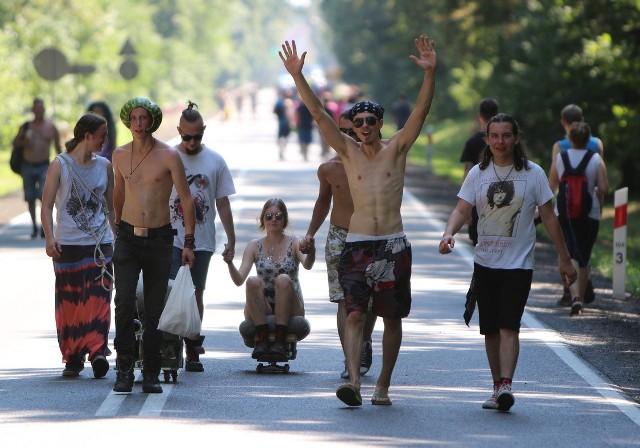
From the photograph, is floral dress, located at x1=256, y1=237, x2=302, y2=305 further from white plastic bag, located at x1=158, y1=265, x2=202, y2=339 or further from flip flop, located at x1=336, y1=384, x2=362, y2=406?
flip flop, located at x1=336, y1=384, x2=362, y2=406

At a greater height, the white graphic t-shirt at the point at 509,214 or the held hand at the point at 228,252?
the white graphic t-shirt at the point at 509,214

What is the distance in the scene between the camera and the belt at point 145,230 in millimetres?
9914

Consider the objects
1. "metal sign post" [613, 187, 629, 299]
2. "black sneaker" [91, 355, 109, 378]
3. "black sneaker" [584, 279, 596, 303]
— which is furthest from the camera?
"metal sign post" [613, 187, 629, 299]

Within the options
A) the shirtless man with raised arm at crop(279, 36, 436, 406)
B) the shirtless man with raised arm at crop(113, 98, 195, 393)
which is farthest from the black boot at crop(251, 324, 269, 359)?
the shirtless man with raised arm at crop(279, 36, 436, 406)

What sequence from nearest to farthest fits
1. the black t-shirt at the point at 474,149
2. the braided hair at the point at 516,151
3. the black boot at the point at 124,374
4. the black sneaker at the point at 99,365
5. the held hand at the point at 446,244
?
1. the held hand at the point at 446,244
2. the braided hair at the point at 516,151
3. the black boot at the point at 124,374
4. the black sneaker at the point at 99,365
5. the black t-shirt at the point at 474,149

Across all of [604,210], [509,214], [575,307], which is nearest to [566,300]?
[575,307]

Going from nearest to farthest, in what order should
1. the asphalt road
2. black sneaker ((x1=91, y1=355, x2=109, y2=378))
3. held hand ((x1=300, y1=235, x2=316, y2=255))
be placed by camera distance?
the asphalt road, held hand ((x1=300, y1=235, x2=316, y2=255)), black sneaker ((x1=91, y1=355, x2=109, y2=378))

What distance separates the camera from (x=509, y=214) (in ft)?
30.9

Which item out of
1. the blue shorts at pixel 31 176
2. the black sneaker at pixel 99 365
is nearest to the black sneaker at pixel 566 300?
the black sneaker at pixel 99 365

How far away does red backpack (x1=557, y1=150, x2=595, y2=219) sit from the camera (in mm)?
14398

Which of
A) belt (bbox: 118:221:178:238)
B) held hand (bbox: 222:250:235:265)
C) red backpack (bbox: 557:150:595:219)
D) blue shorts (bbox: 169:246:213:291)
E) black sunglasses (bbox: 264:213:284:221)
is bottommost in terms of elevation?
blue shorts (bbox: 169:246:213:291)

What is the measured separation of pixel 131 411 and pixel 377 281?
64.6 inches

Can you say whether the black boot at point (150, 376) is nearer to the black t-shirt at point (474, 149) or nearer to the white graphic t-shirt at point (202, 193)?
the white graphic t-shirt at point (202, 193)

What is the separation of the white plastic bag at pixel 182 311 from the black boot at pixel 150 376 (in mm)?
256
